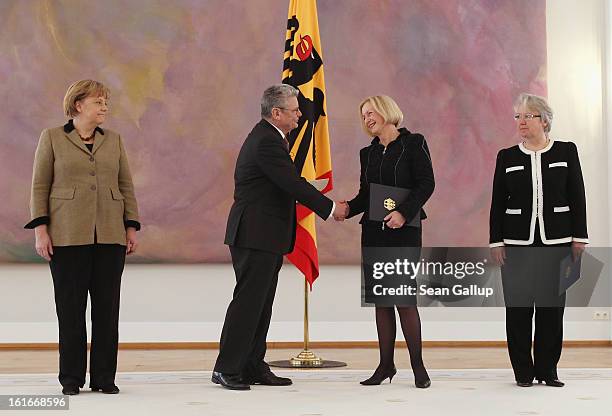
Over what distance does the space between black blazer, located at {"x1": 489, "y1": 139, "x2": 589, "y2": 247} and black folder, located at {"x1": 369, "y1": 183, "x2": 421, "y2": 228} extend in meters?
0.43

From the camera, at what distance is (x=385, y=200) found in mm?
4016

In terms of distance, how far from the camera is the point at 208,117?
632cm

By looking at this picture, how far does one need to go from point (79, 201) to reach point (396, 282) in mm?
1417

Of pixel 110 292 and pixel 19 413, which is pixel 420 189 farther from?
pixel 19 413

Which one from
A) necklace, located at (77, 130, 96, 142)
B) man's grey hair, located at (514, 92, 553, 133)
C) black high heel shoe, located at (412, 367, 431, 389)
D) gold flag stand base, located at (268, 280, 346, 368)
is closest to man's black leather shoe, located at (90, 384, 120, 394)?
necklace, located at (77, 130, 96, 142)

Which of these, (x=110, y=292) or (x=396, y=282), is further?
(x=396, y=282)

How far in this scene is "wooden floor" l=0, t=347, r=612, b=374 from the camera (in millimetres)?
5125

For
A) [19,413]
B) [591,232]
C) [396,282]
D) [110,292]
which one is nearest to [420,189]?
[396,282]

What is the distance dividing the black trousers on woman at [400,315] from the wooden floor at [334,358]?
1.00 meters

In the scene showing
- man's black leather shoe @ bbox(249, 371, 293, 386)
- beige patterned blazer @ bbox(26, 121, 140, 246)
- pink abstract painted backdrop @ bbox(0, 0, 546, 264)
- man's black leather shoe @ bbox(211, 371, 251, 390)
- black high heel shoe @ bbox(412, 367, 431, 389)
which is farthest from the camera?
pink abstract painted backdrop @ bbox(0, 0, 546, 264)

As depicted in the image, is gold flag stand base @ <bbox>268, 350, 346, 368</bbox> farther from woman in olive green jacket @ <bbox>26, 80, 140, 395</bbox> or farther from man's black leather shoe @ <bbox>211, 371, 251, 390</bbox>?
woman in olive green jacket @ <bbox>26, 80, 140, 395</bbox>

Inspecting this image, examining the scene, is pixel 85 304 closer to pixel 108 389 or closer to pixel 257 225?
pixel 108 389

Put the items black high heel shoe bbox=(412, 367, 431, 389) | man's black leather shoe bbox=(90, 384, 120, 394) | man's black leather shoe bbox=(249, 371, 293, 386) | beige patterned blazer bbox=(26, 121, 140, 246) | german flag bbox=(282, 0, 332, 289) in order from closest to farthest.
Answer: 1. beige patterned blazer bbox=(26, 121, 140, 246)
2. man's black leather shoe bbox=(90, 384, 120, 394)
3. black high heel shoe bbox=(412, 367, 431, 389)
4. man's black leather shoe bbox=(249, 371, 293, 386)
5. german flag bbox=(282, 0, 332, 289)

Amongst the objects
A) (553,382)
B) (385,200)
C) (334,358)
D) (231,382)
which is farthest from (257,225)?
(334,358)
